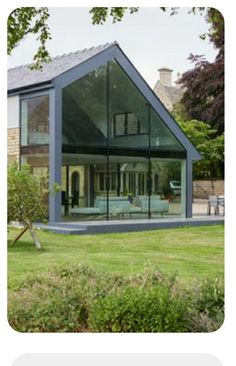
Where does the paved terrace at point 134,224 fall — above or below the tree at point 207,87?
below

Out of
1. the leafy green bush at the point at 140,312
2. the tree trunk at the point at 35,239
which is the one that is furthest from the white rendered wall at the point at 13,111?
the leafy green bush at the point at 140,312

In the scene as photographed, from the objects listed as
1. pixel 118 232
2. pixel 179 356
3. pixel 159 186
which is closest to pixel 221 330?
pixel 179 356

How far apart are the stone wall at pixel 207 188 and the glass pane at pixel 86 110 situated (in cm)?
194

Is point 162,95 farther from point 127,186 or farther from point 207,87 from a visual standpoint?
point 207,87

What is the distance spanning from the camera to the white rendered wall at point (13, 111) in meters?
10.0

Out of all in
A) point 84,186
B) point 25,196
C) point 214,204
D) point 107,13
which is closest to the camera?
point 107,13

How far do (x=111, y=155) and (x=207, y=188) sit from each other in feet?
9.02

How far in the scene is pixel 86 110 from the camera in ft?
33.3

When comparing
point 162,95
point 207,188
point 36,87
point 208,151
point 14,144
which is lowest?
point 207,188

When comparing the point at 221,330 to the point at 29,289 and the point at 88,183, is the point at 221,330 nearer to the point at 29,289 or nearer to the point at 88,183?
the point at 29,289

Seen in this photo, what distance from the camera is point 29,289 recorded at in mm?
4973

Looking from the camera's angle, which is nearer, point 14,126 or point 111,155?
point 14,126

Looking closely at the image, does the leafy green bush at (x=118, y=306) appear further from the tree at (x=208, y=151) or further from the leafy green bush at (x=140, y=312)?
the tree at (x=208, y=151)

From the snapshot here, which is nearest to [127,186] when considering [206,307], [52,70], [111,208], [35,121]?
[111,208]
